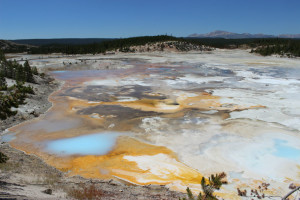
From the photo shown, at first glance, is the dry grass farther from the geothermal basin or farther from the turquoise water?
the turquoise water

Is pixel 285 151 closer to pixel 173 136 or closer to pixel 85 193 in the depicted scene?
pixel 173 136

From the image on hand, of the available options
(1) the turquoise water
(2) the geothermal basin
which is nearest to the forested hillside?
(2) the geothermal basin

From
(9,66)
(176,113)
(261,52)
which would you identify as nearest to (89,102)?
(176,113)

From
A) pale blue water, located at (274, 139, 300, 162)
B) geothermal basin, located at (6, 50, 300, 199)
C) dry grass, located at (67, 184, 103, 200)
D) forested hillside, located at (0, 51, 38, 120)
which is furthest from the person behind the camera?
forested hillside, located at (0, 51, 38, 120)

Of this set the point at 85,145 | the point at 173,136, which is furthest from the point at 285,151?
the point at 85,145

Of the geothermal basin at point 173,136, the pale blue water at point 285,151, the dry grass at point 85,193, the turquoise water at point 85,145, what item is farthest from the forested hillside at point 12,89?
the pale blue water at point 285,151

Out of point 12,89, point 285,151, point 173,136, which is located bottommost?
point 285,151

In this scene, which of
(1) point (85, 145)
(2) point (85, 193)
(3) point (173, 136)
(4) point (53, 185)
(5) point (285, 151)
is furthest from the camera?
(3) point (173, 136)
